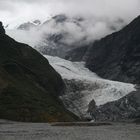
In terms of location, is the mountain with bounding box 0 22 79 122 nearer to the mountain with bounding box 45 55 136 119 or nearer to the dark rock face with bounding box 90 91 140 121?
the mountain with bounding box 45 55 136 119

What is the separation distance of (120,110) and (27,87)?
43.4m

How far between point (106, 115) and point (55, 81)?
23.4 m

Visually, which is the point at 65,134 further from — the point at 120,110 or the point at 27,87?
the point at 120,110

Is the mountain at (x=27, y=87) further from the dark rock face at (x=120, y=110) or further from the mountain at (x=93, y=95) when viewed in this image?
the dark rock face at (x=120, y=110)

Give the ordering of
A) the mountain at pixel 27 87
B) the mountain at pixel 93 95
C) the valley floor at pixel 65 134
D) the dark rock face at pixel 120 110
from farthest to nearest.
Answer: the mountain at pixel 93 95
the dark rock face at pixel 120 110
the mountain at pixel 27 87
the valley floor at pixel 65 134

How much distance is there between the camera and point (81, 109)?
184m

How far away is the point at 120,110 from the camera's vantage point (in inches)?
6668

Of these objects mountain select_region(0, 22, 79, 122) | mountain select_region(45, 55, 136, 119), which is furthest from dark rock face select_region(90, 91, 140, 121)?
mountain select_region(0, 22, 79, 122)

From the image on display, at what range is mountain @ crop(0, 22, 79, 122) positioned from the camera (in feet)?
376

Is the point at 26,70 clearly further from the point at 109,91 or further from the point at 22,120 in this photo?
the point at 22,120

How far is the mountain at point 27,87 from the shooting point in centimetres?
11446

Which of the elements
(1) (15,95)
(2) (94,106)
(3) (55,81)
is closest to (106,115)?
(2) (94,106)

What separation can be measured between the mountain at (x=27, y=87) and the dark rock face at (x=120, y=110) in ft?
57.9

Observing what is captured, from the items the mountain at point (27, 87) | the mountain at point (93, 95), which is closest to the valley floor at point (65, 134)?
the mountain at point (27, 87)
